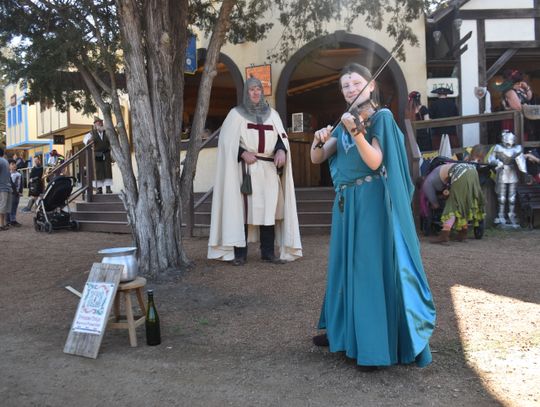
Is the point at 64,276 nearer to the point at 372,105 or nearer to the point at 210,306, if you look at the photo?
the point at 210,306

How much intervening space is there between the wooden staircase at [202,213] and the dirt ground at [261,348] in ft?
8.15

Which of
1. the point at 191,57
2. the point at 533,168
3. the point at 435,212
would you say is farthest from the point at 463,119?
the point at 191,57

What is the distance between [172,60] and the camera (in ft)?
18.9

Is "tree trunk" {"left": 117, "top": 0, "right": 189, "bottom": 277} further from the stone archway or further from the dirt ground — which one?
the stone archway

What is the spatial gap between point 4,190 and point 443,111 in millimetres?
9071

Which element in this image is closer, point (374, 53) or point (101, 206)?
point (374, 53)

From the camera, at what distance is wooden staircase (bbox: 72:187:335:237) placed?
28.8ft

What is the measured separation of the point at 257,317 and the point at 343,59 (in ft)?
28.7

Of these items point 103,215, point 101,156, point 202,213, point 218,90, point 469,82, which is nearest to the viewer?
point 202,213

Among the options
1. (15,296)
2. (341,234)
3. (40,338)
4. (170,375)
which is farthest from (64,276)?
(341,234)

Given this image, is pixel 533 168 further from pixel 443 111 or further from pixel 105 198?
pixel 105 198

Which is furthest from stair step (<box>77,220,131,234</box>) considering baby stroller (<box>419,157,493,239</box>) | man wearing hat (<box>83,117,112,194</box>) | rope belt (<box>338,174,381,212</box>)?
rope belt (<box>338,174,381,212</box>)

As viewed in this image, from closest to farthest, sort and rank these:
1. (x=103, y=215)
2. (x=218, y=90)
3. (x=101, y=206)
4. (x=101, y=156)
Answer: (x=103, y=215) < (x=101, y=206) < (x=101, y=156) < (x=218, y=90)

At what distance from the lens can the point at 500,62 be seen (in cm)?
1109
